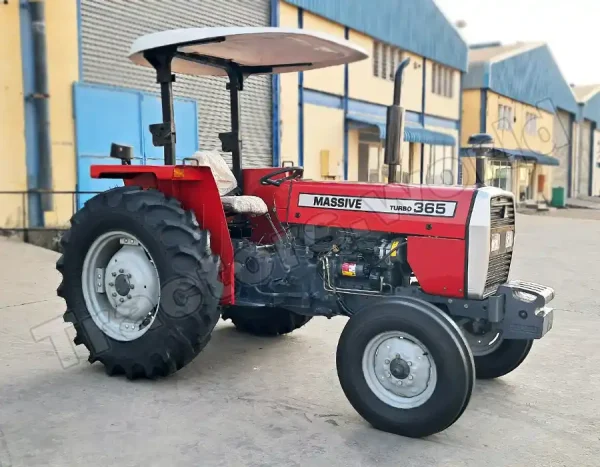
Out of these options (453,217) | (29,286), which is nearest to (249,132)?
(29,286)

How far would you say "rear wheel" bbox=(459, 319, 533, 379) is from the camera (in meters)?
4.04

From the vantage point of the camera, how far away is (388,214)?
3.76 meters

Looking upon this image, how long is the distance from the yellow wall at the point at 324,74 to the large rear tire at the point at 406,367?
14.0 m

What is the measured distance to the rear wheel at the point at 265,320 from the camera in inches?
196

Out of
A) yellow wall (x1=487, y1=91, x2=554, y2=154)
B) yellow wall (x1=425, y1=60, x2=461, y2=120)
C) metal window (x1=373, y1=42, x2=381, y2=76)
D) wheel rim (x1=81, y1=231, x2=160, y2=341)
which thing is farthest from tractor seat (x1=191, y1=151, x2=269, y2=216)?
yellow wall (x1=487, y1=91, x2=554, y2=154)

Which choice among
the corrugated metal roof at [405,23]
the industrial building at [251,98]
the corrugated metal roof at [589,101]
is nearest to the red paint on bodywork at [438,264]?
the industrial building at [251,98]

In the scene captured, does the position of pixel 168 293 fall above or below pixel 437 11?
Result: below

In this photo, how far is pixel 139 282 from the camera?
411 centimetres

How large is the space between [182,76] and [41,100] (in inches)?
133

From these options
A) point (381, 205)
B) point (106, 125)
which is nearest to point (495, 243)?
point (381, 205)

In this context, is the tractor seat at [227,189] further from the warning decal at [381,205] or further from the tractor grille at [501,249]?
the tractor grille at [501,249]

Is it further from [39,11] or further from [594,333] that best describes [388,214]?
[39,11]

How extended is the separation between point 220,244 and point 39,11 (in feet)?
25.8

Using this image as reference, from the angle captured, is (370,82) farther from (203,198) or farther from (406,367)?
(406,367)
